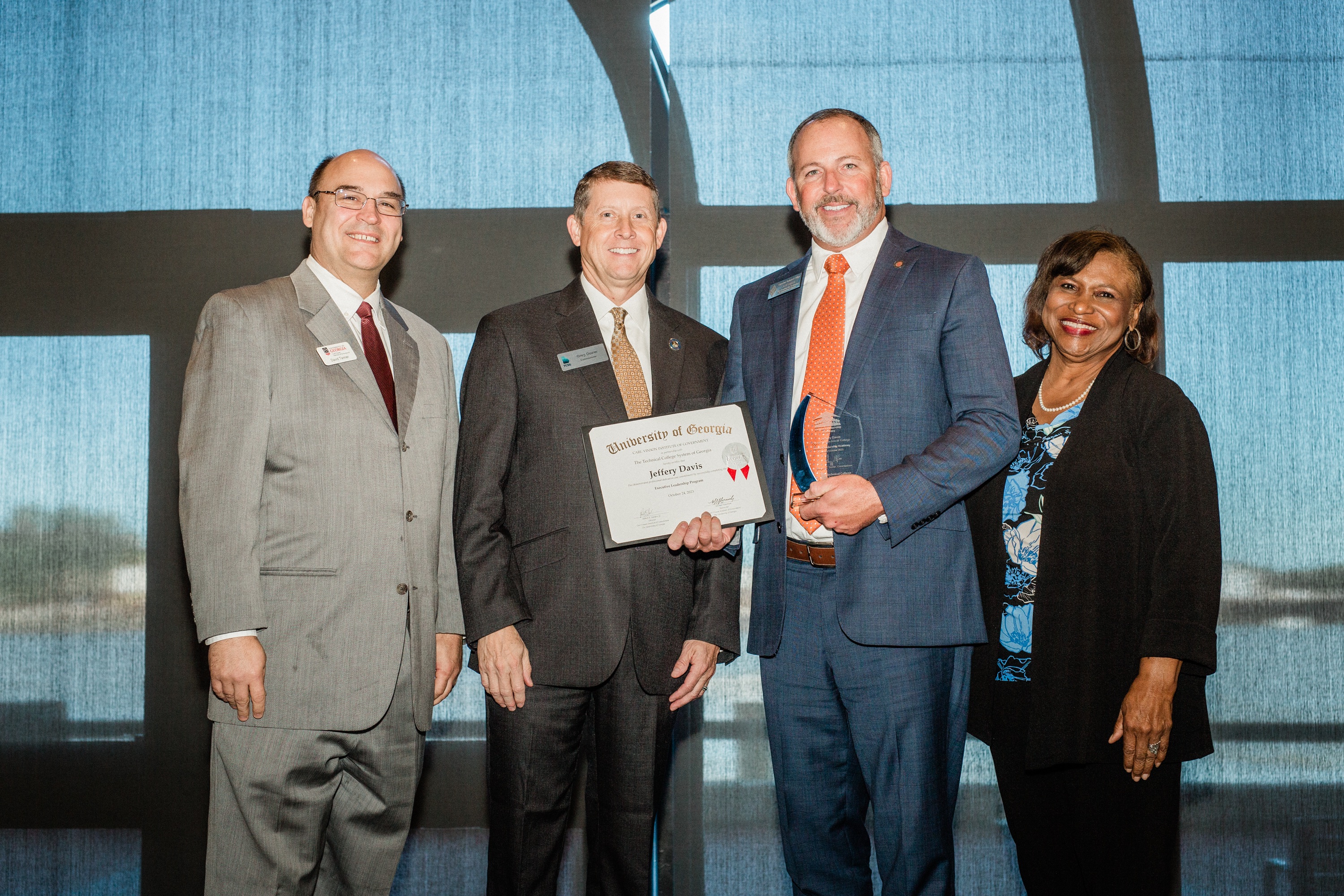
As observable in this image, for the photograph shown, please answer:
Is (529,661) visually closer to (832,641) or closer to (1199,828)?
(832,641)

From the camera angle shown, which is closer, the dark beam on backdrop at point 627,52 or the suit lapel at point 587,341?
the suit lapel at point 587,341

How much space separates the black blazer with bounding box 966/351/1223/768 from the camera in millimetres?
2107

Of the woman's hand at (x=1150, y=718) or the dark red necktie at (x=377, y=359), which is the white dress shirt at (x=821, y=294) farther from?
the dark red necktie at (x=377, y=359)

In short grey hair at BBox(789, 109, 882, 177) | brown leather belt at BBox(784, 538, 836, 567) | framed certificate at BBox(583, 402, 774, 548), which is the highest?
short grey hair at BBox(789, 109, 882, 177)

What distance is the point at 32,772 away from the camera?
326cm

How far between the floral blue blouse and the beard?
0.70m

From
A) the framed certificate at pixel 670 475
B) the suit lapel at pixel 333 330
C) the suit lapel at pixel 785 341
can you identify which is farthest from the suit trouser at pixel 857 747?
the suit lapel at pixel 333 330

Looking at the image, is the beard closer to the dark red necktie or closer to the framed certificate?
the framed certificate

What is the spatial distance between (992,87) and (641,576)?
92.8 inches

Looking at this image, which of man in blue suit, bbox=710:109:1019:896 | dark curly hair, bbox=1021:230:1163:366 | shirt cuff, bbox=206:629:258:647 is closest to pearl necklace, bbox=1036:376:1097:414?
dark curly hair, bbox=1021:230:1163:366

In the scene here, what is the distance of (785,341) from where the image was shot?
7.32 feet

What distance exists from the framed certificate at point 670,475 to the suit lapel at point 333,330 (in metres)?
0.53

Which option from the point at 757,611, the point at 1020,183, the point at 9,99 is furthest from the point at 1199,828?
the point at 9,99

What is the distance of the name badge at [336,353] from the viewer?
6.84 ft
